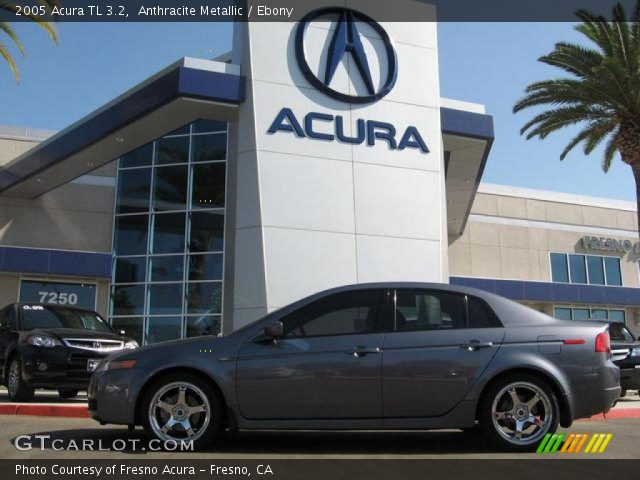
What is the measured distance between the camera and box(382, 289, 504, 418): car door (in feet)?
17.6

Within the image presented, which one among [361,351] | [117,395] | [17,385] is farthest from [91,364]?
[361,351]

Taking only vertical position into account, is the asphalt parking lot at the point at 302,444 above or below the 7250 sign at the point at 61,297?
below

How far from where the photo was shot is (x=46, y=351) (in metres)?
9.17

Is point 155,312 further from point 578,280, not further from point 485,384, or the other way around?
point 578,280

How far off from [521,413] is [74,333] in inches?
270

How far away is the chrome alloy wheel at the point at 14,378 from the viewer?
30.6 feet

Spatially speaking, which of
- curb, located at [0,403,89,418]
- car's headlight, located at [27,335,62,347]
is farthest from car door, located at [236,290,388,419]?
car's headlight, located at [27,335,62,347]

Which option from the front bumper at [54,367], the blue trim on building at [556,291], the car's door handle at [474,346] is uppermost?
the blue trim on building at [556,291]

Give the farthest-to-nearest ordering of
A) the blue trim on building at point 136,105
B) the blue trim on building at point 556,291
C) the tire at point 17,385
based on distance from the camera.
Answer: the blue trim on building at point 556,291 → the blue trim on building at point 136,105 → the tire at point 17,385

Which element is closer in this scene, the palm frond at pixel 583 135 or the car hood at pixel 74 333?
the car hood at pixel 74 333

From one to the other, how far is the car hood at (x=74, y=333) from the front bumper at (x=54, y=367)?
268 mm

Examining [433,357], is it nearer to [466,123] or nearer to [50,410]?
[50,410]
